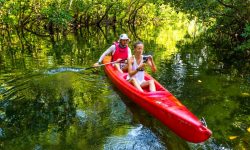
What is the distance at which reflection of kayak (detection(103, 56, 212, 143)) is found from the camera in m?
5.28

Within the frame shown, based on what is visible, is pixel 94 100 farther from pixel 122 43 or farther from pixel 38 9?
pixel 38 9

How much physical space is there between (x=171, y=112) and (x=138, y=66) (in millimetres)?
1987

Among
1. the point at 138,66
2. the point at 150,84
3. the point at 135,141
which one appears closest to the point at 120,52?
the point at 138,66

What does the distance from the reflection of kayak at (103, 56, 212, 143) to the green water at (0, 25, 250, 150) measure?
10.1 inches

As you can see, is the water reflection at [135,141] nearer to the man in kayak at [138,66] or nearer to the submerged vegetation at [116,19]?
the man in kayak at [138,66]

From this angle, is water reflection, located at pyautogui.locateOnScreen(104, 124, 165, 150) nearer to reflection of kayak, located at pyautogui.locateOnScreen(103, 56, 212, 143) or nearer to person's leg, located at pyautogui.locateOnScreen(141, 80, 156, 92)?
reflection of kayak, located at pyautogui.locateOnScreen(103, 56, 212, 143)

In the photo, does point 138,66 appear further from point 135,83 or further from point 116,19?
point 116,19

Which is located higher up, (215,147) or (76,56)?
(76,56)

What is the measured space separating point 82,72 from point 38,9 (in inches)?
755

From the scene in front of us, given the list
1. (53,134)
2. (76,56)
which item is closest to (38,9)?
(76,56)

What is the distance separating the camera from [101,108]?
304 inches

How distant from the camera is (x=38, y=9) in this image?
2884 cm

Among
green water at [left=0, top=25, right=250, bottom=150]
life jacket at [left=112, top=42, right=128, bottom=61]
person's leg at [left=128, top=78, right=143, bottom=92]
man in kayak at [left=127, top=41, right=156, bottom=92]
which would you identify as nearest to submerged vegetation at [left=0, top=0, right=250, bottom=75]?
green water at [left=0, top=25, right=250, bottom=150]

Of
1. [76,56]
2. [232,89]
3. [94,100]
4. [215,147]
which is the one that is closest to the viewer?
[215,147]
